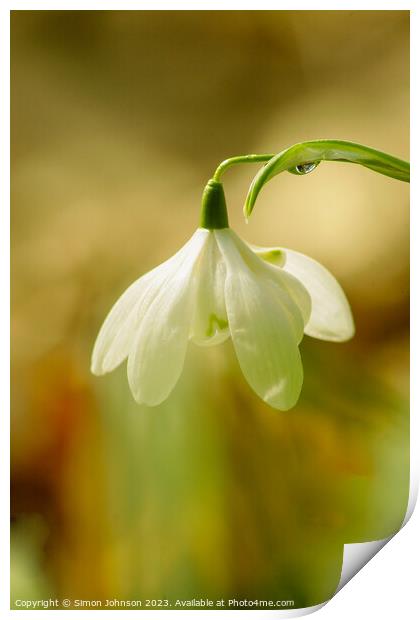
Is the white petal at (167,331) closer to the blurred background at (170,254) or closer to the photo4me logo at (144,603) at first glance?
the blurred background at (170,254)

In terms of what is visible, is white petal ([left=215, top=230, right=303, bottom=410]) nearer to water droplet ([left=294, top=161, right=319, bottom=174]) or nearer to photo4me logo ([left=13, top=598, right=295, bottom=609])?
water droplet ([left=294, top=161, right=319, bottom=174])

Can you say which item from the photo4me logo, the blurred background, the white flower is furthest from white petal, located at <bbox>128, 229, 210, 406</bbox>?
the photo4me logo

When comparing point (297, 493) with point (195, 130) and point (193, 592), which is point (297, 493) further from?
point (195, 130)

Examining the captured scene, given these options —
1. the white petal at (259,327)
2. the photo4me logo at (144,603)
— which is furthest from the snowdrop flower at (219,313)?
the photo4me logo at (144,603)

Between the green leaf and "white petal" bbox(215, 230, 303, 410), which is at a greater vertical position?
the green leaf

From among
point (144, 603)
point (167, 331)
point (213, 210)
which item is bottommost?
point (144, 603)

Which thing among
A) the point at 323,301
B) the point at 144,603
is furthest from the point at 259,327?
the point at 144,603

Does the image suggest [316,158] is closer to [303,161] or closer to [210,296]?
[303,161]

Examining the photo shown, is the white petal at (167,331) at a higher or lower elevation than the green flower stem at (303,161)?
lower
